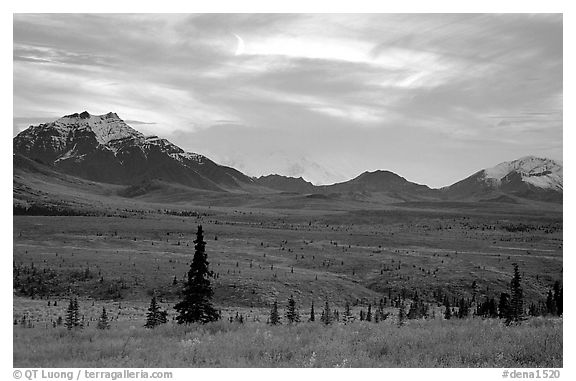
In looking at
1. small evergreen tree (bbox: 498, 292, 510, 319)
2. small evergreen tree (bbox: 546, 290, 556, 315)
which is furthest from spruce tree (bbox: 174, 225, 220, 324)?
small evergreen tree (bbox: 546, 290, 556, 315)

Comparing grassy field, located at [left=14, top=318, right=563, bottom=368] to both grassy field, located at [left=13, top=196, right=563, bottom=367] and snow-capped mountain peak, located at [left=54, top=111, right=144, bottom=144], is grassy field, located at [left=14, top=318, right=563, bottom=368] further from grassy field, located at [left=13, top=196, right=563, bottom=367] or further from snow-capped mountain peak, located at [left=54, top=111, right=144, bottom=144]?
snow-capped mountain peak, located at [left=54, top=111, right=144, bottom=144]

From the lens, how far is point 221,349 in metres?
10.5

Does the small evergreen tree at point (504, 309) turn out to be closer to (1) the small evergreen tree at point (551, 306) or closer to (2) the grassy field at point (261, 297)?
(2) the grassy field at point (261, 297)

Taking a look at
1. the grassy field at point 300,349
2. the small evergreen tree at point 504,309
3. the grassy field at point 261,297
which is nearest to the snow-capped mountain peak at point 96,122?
the grassy field at point 261,297

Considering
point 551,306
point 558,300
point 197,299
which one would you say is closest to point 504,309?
point 558,300

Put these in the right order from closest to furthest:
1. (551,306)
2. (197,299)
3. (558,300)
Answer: (197,299)
(558,300)
(551,306)

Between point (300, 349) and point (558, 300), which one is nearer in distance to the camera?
point (300, 349)

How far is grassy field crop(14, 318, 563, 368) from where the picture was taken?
403 inches

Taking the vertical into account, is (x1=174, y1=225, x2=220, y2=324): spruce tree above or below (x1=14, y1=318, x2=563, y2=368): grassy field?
above

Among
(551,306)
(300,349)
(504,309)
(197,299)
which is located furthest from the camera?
(551,306)

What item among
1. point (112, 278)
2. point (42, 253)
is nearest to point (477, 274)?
point (112, 278)

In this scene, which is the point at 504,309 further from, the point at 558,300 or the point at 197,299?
the point at 197,299

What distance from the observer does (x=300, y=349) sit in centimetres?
1052
